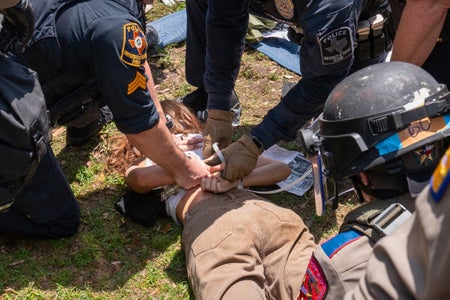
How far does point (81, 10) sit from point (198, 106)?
4.57 ft

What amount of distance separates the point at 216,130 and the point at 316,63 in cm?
79

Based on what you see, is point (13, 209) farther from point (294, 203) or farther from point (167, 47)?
point (167, 47)

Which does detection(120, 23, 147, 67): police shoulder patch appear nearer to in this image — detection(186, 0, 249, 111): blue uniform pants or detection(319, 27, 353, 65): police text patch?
detection(186, 0, 249, 111): blue uniform pants

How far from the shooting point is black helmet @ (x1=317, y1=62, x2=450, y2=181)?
1722 millimetres

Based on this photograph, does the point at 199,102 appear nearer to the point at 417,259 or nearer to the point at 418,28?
the point at 418,28

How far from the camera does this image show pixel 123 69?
9.25 ft

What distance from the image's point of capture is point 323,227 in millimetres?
3346

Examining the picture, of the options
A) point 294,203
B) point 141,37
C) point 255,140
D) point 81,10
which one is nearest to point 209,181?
point 255,140

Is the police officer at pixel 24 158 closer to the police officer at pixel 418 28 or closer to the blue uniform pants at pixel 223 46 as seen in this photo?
the blue uniform pants at pixel 223 46

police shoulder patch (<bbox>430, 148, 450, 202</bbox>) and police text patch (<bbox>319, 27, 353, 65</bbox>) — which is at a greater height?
police shoulder patch (<bbox>430, 148, 450, 202</bbox>)

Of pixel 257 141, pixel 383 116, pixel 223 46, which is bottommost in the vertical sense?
pixel 257 141

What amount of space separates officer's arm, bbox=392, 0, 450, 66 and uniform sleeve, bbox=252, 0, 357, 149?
0.23m

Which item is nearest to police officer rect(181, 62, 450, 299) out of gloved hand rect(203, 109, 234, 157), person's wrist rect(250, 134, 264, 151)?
person's wrist rect(250, 134, 264, 151)

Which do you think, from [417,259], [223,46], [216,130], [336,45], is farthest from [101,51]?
[417,259]
